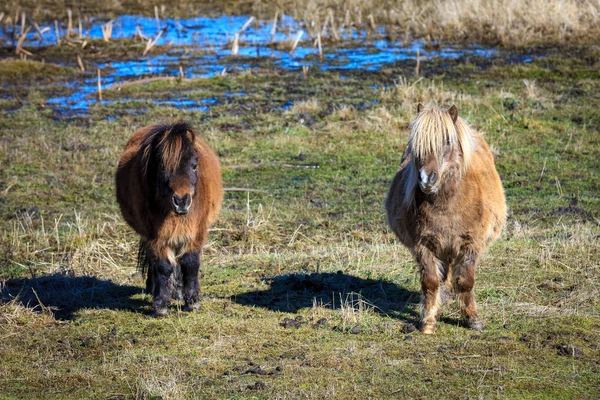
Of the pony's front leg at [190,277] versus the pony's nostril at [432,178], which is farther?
the pony's front leg at [190,277]

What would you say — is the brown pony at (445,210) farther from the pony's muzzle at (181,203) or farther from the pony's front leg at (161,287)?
the pony's front leg at (161,287)

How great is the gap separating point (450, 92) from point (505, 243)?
895 centimetres

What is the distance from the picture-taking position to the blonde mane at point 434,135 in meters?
6.23

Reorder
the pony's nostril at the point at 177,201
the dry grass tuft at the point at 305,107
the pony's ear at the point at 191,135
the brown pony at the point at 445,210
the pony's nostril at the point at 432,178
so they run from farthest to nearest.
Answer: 1. the dry grass tuft at the point at 305,107
2. the pony's ear at the point at 191,135
3. the pony's nostril at the point at 177,201
4. the brown pony at the point at 445,210
5. the pony's nostril at the point at 432,178

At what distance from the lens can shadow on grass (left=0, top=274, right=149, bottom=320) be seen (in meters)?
7.80

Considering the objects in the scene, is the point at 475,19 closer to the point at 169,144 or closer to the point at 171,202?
the point at 169,144

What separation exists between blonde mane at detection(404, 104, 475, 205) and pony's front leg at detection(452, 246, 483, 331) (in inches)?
26.0

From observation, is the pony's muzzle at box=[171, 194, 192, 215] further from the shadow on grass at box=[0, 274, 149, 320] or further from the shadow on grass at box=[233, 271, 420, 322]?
the shadow on grass at box=[0, 274, 149, 320]

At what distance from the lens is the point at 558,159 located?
1344cm

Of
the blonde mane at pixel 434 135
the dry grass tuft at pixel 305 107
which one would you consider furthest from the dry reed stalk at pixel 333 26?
the blonde mane at pixel 434 135

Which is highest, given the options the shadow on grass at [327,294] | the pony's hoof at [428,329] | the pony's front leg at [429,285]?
the pony's front leg at [429,285]

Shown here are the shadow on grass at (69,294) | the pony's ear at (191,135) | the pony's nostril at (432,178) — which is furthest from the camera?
the shadow on grass at (69,294)

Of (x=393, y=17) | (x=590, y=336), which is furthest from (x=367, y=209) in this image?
(x=393, y=17)

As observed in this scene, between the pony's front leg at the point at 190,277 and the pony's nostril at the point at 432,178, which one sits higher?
the pony's nostril at the point at 432,178
